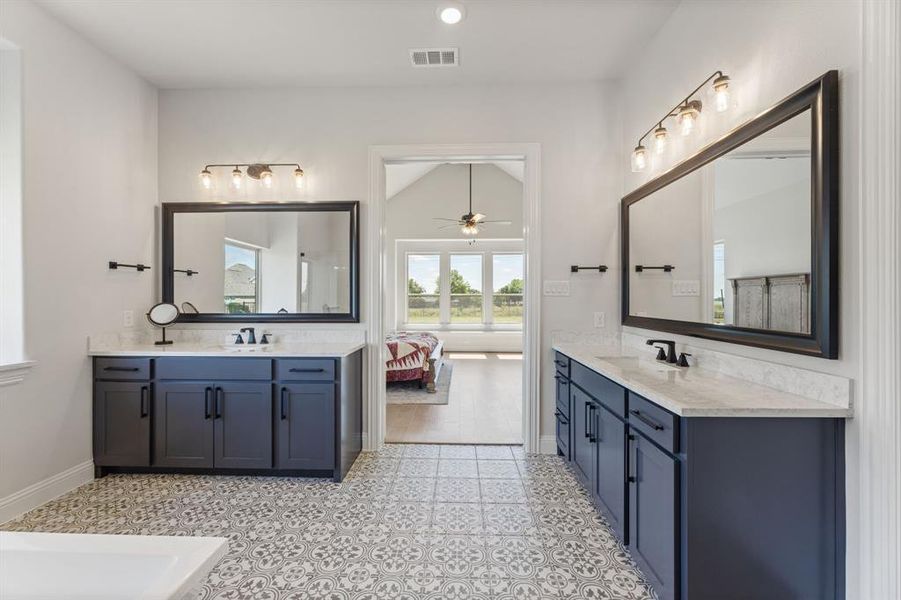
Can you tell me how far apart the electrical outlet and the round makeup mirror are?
294 cm

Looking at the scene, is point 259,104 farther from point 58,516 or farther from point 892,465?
point 892,465

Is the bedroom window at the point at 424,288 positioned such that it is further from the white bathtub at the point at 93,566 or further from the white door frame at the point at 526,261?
the white bathtub at the point at 93,566

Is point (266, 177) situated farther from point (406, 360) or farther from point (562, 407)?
point (562, 407)

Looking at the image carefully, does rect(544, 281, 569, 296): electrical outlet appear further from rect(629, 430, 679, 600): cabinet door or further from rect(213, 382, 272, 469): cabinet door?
rect(213, 382, 272, 469): cabinet door

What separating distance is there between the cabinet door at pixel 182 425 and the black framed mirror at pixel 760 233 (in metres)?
3.10

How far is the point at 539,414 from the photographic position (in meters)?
3.29

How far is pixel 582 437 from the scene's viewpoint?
2586 millimetres

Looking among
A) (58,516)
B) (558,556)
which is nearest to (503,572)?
(558,556)

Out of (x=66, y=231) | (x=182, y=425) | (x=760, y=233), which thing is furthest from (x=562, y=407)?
(x=66, y=231)

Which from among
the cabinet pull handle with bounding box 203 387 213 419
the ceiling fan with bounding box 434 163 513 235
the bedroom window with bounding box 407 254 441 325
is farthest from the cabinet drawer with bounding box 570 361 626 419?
the bedroom window with bounding box 407 254 441 325

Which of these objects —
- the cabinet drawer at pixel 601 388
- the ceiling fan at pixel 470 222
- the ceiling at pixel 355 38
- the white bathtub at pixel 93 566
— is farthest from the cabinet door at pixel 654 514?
the ceiling fan at pixel 470 222

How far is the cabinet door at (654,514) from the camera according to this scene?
1.51 meters

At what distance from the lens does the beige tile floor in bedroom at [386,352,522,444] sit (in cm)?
363

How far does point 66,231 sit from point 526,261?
3166 mm
